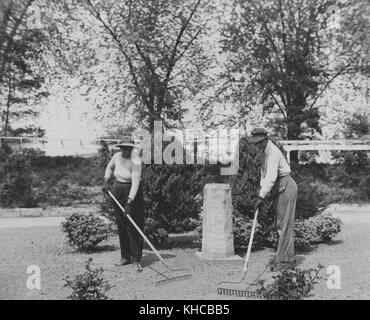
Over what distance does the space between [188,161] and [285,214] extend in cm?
309

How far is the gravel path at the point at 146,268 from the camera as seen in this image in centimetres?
671

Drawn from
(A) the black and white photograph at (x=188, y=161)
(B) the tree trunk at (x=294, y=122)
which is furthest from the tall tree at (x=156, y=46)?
(B) the tree trunk at (x=294, y=122)

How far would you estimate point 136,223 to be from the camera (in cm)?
858

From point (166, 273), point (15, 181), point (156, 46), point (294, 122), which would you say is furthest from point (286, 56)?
point (166, 273)

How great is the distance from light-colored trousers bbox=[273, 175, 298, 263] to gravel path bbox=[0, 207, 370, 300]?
1.47ft

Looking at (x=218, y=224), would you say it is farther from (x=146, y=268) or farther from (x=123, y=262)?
(x=123, y=262)

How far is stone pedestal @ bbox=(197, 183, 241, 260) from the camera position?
9008 millimetres

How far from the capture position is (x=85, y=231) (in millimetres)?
10000

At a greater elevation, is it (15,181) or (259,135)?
(259,135)

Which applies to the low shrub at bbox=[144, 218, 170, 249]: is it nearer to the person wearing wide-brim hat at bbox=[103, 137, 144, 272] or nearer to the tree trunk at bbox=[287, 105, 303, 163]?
the person wearing wide-brim hat at bbox=[103, 137, 144, 272]

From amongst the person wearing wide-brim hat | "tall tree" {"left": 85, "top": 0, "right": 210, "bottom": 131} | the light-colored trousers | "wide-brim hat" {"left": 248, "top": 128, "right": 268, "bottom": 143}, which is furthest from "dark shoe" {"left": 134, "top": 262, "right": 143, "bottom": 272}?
"tall tree" {"left": 85, "top": 0, "right": 210, "bottom": 131}

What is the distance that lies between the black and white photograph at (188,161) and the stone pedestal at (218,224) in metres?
0.02
